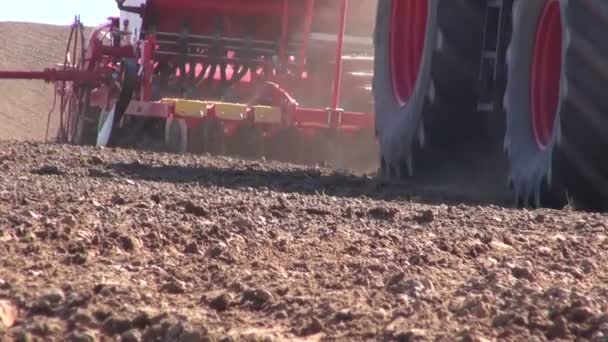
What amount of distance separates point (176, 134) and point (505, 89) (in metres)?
4.07

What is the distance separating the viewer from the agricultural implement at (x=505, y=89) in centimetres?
598

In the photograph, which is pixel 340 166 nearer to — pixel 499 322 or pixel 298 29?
pixel 298 29

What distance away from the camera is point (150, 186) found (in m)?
6.60

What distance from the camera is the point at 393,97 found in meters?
9.09

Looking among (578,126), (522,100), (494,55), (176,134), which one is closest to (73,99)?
(176,134)

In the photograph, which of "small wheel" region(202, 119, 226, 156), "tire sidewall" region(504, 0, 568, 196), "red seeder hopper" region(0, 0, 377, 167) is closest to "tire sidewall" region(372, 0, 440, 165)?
"tire sidewall" region(504, 0, 568, 196)

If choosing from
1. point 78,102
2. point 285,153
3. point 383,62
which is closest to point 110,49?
point 78,102

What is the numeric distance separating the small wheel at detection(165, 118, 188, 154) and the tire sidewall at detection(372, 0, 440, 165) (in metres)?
2.15

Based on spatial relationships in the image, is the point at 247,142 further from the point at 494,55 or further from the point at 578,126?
the point at 578,126

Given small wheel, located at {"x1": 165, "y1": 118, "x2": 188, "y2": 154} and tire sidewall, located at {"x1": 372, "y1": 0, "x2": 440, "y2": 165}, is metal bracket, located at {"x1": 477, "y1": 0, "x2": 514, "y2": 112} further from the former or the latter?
Answer: small wheel, located at {"x1": 165, "y1": 118, "x2": 188, "y2": 154}

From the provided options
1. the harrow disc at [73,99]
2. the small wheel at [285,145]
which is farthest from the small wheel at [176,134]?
the harrow disc at [73,99]

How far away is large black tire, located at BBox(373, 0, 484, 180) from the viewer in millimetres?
7859

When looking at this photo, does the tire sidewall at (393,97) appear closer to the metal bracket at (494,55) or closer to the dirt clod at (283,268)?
the metal bracket at (494,55)

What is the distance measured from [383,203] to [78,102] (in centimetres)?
729
